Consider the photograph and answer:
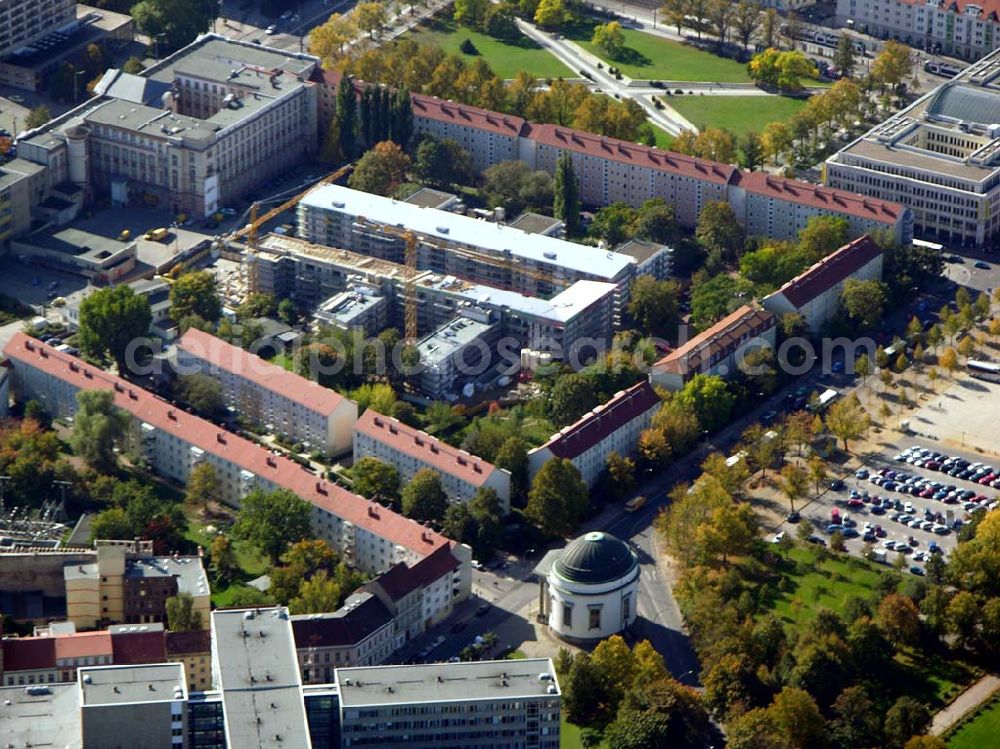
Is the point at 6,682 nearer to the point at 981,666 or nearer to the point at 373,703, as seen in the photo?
the point at 373,703

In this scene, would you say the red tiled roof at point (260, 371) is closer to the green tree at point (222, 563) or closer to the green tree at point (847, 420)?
the green tree at point (222, 563)

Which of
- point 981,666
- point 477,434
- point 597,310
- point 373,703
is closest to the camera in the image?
point 373,703

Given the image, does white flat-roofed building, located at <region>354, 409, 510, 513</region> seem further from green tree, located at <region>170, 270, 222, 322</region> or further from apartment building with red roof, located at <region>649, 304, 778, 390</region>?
green tree, located at <region>170, 270, 222, 322</region>

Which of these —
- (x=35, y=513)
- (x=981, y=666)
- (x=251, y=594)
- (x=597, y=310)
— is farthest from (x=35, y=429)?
(x=981, y=666)

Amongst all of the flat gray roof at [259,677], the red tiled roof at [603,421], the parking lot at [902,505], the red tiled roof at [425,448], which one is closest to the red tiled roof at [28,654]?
the flat gray roof at [259,677]

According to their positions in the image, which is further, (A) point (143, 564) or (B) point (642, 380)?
(B) point (642, 380)

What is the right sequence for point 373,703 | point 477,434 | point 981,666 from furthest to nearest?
1. point 477,434
2. point 981,666
3. point 373,703

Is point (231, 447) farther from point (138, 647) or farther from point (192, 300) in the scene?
point (138, 647)
